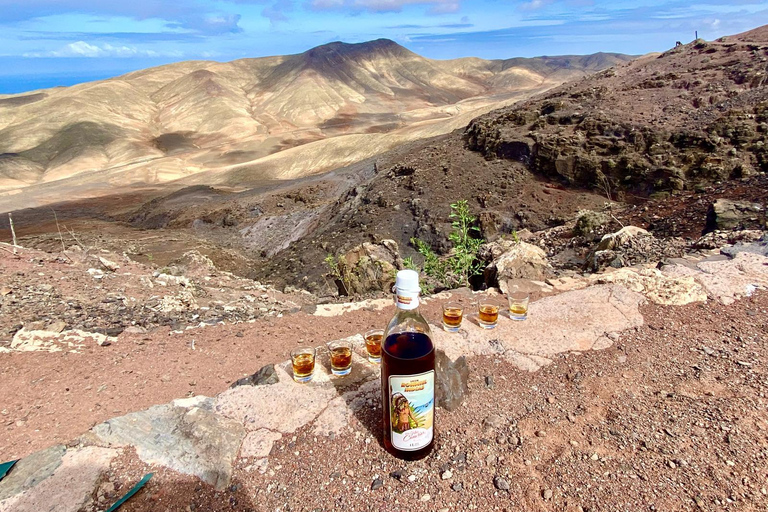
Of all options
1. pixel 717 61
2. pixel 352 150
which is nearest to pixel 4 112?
pixel 352 150

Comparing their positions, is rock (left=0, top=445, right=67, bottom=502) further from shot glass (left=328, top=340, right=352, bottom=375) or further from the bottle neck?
the bottle neck

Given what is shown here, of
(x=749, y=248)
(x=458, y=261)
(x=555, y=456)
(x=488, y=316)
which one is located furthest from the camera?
(x=458, y=261)

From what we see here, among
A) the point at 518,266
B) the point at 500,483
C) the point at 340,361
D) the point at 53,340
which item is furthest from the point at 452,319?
the point at 53,340

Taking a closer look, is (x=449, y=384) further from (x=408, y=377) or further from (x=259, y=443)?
(x=259, y=443)

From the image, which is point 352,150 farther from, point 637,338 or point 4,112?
point 4,112

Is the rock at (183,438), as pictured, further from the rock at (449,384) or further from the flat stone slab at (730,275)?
the flat stone slab at (730,275)

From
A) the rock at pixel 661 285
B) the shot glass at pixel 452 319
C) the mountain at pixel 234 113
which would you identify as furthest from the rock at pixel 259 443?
the mountain at pixel 234 113

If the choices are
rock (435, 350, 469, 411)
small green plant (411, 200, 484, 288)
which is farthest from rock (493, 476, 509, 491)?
small green plant (411, 200, 484, 288)
